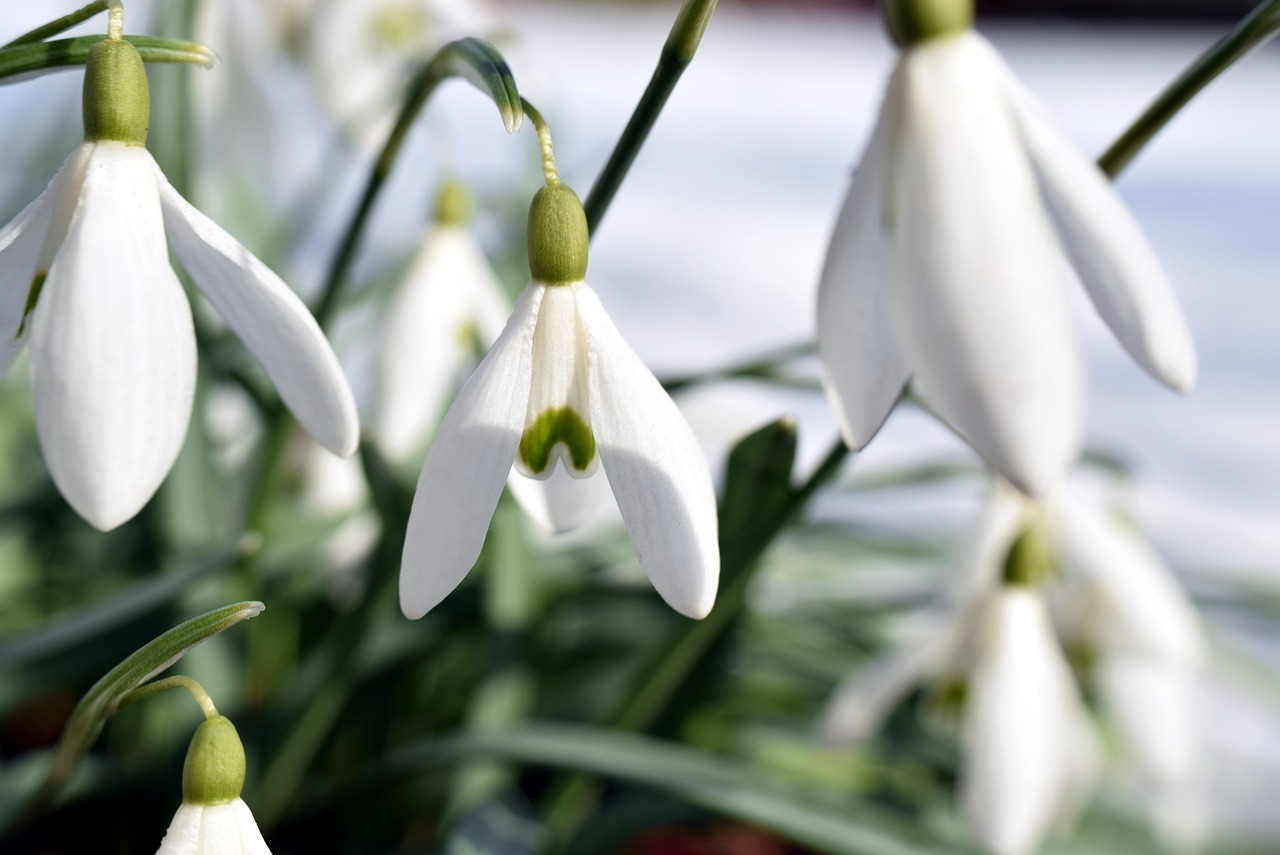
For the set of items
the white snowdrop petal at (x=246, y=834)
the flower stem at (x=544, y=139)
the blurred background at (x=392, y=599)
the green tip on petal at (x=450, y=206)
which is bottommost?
the blurred background at (x=392, y=599)

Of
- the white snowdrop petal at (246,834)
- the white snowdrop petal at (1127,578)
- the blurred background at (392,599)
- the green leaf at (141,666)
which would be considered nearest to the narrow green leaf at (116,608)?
the blurred background at (392,599)

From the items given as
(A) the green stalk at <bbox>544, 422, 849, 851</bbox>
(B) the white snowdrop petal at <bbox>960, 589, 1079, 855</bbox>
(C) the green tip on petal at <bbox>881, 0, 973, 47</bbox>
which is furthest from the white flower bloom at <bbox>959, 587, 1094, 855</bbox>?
(C) the green tip on petal at <bbox>881, 0, 973, 47</bbox>

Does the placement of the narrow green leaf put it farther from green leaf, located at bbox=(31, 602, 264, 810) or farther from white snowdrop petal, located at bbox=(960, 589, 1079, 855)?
white snowdrop petal, located at bbox=(960, 589, 1079, 855)

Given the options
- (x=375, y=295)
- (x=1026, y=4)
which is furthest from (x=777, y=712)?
(x=1026, y=4)

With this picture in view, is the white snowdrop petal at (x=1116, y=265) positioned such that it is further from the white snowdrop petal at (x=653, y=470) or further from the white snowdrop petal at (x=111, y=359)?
the white snowdrop petal at (x=111, y=359)

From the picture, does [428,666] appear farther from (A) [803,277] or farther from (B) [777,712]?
(A) [803,277]

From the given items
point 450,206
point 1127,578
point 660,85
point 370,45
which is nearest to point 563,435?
point 660,85
